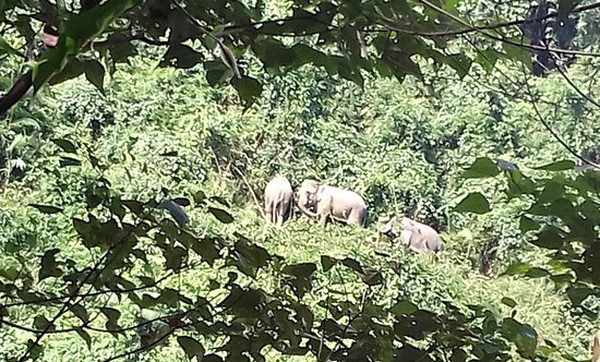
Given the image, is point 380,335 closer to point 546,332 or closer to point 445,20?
point 445,20

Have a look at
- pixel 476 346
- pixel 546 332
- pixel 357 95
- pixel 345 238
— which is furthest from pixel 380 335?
pixel 357 95

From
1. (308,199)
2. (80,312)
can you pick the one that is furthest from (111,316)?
(308,199)

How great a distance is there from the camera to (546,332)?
7.35ft

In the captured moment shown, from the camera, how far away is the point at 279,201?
317 centimetres

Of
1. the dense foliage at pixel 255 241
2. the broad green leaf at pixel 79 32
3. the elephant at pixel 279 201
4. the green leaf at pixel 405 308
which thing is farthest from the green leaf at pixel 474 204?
the elephant at pixel 279 201

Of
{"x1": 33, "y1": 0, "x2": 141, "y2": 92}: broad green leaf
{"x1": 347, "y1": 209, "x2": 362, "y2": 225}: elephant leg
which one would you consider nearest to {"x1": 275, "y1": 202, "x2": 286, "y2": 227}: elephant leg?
{"x1": 347, "y1": 209, "x2": 362, "y2": 225}: elephant leg

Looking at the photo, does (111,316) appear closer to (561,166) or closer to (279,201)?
(561,166)

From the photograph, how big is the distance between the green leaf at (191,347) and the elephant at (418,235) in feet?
7.82

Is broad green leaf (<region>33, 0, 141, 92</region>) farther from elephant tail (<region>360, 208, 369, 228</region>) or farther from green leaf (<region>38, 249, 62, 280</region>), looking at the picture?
elephant tail (<region>360, 208, 369, 228</region>)

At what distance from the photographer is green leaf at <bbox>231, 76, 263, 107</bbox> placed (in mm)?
335

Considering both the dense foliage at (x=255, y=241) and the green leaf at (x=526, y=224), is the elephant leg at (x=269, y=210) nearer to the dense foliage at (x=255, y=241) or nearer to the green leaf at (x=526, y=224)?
the dense foliage at (x=255, y=241)

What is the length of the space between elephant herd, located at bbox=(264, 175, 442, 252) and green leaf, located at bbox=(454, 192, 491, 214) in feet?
8.73

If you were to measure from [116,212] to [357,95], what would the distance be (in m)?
2.83

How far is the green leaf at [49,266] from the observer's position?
1.54ft
